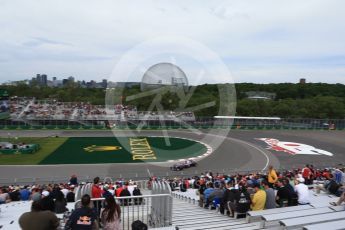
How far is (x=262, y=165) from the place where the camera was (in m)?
33.0

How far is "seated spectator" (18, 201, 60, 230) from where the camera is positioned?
493cm

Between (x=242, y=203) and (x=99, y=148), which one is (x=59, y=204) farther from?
(x=99, y=148)

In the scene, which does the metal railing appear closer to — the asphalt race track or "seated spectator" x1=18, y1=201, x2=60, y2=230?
the asphalt race track

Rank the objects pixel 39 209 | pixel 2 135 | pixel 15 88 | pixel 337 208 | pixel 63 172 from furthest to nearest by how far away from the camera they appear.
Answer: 1. pixel 15 88
2. pixel 2 135
3. pixel 63 172
4. pixel 337 208
5. pixel 39 209

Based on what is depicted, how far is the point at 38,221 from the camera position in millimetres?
4941

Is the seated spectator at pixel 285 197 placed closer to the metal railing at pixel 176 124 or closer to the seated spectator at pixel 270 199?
the seated spectator at pixel 270 199

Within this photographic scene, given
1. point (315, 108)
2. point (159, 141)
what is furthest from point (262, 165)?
point (315, 108)

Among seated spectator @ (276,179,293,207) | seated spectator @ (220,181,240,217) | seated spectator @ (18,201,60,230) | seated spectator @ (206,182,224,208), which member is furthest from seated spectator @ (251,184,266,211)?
seated spectator @ (18,201,60,230)

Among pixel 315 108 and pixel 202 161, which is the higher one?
pixel 315 108

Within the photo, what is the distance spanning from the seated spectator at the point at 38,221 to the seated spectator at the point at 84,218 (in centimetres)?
45

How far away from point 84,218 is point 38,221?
2.43 ft

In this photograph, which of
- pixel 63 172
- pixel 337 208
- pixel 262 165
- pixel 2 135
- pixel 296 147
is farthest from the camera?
pixel 2 135

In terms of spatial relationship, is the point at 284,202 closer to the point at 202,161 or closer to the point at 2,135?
the point at 202,161

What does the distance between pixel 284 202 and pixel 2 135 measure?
47.7 m
